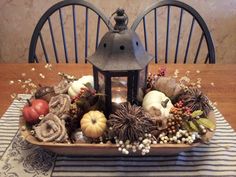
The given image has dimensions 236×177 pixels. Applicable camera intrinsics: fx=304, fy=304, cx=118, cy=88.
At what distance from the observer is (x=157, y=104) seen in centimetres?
82

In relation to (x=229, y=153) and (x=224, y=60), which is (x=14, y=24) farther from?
(x=229, y=153)

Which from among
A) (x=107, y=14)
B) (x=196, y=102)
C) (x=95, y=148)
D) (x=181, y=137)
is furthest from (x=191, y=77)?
(x=107, y=14)

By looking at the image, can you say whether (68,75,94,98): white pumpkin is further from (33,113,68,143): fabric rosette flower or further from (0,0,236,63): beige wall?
(0,0,236,63): beige wall

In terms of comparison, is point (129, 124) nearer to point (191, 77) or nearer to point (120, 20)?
point (120, 20)

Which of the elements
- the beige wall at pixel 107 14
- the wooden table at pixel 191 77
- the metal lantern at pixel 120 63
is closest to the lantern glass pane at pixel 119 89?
the metal lantern at pixel 120 63

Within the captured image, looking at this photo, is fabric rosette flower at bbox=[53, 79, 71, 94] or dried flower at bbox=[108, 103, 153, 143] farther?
fabric rosette flower at bbox=[53, 79, 71, 94]

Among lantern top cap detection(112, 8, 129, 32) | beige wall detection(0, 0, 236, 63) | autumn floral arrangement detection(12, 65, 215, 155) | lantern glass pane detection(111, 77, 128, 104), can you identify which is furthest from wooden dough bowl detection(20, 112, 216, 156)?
beige wall detection(0, 0, 236, 63)

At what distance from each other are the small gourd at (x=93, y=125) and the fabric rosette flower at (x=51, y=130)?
0.18ft

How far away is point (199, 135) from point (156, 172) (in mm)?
146

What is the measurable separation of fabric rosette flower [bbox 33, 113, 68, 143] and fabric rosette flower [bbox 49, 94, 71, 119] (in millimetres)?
30

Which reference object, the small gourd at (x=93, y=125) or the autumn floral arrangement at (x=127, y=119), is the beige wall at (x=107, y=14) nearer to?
the autumn floral arrangement at (x=127, y=119)

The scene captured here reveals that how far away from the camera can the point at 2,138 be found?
2.96 feet

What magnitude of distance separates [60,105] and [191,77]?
2.14ft

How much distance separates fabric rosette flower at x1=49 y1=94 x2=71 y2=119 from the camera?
82 cm
